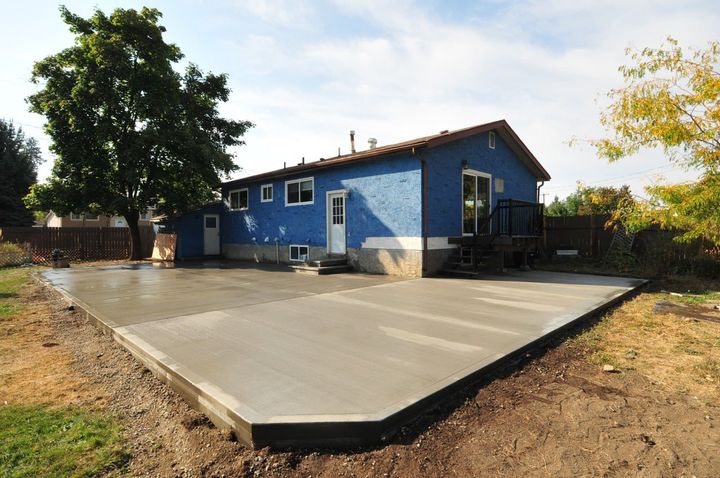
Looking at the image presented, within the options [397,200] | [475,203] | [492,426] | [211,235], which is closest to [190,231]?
[211,235]

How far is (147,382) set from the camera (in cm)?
367

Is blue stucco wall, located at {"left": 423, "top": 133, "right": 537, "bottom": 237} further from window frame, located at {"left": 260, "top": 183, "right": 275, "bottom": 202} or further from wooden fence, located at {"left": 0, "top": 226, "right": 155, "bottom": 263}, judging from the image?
wooden fence, located at {"left": 0, "top": 226, "right": 155, "bottom": 263}

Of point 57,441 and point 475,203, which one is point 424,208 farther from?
point 57,441

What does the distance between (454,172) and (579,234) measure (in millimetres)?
6377

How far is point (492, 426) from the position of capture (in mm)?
2789

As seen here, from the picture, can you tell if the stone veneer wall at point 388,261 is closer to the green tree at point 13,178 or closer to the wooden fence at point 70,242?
the wooden fence at point 70,242

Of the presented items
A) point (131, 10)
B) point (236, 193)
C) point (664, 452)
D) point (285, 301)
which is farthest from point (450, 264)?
point (131, 10)

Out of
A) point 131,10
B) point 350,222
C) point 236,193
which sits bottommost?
point 350,222

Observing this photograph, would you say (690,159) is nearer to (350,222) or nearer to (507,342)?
(507,342)

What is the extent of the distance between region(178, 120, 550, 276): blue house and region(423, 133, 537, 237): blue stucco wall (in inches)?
Answer: 1.2

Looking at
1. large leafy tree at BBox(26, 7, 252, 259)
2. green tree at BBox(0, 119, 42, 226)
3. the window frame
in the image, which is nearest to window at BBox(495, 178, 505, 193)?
the window frame

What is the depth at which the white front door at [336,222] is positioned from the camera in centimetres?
1242

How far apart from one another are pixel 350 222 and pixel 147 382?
882cm

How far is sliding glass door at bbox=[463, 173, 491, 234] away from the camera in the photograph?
11961mm
